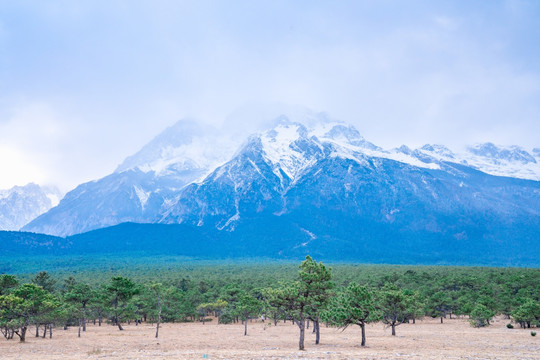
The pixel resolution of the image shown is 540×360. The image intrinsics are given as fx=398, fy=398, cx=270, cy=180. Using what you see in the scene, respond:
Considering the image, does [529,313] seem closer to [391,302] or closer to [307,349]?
[391,302]

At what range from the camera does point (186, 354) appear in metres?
37.0

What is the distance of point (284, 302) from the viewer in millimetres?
40281

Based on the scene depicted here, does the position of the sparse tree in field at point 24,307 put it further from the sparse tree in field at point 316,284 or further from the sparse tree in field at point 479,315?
the sparse tree in field at point 479,315

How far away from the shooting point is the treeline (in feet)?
135

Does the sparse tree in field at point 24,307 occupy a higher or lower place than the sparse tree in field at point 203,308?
higher

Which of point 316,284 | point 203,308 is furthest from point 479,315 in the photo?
point 203,308

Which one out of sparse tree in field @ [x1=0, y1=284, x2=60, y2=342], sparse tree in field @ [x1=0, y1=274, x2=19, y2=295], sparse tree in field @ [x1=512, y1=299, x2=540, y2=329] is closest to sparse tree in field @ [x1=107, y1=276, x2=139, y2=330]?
sparse tree in field @ [x1=0, y1=274, x2=19, y2=295]

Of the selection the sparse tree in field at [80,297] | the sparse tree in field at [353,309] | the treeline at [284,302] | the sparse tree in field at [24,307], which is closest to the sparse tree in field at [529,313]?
the treeline at [284,302]

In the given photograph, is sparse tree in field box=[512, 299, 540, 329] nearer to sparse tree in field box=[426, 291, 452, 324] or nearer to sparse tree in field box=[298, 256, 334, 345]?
sparse tree in field box=[426, 291, 452, 324]

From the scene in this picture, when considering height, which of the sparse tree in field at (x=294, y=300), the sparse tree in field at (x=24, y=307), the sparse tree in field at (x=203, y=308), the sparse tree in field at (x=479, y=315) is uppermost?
the sparse tree in field at (x=294, y=300)

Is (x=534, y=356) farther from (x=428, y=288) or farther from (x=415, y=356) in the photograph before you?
(x=428, y=288)

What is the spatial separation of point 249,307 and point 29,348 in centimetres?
3412

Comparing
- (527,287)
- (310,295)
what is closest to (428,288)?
(527,287)

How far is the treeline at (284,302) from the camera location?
41.2m
